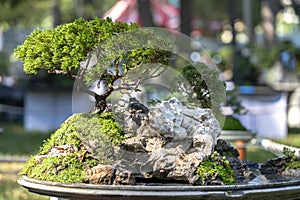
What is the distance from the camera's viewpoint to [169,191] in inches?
135

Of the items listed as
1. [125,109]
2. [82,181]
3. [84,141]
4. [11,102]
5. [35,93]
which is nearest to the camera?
[82,181]

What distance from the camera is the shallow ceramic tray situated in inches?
135

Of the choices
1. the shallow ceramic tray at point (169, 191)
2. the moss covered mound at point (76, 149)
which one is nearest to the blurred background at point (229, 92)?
the moss covered mound at point (76, 149)

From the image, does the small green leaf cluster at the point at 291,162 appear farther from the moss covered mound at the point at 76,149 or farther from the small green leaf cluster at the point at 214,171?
the moss covered mound at the point at 76,149

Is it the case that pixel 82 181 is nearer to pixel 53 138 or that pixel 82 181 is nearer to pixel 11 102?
pixel 53 138

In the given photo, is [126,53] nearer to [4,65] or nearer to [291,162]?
[291,162]

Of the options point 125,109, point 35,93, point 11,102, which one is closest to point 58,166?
point 125,109

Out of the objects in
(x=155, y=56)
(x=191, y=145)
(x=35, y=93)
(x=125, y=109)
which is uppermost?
(x=35, y=93)

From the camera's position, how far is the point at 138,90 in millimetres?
4238

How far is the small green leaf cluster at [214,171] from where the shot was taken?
12.1ft

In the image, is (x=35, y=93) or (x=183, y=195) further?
(x=35, y=93)

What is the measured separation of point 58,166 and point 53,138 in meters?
0.38

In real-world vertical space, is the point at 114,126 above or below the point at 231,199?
above

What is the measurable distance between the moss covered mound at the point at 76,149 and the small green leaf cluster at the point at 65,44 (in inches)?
13.9
